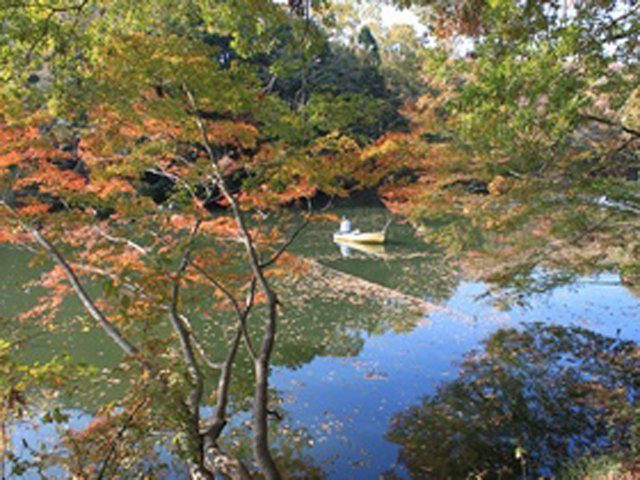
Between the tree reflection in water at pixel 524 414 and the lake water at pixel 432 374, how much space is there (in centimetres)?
2

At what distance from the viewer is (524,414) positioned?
510 cm

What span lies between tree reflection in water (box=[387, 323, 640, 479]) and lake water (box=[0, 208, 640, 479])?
0.02 meters

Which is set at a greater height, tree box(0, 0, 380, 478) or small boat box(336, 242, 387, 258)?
small boat box(336, 242, 387, 258)

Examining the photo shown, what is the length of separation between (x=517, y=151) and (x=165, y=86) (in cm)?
311

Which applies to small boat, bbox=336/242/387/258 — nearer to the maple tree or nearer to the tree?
the maple tree

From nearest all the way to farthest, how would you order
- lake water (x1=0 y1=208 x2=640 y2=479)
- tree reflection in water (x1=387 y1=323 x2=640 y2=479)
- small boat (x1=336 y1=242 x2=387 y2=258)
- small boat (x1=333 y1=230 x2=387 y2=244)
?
tree reflection in water (x1=387 y1=323 x2=640 y2=479), lake water (x1=0 y1=208 x2=640 y2=479), small boat (x1=336 y1=242 x2=387 y2=258), small boat (x1=333 y1=230 x2=387 y2=244)

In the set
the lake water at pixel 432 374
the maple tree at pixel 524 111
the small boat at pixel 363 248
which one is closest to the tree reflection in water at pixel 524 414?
the lake water at pixel 432 374

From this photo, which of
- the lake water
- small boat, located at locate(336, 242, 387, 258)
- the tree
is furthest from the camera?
small boat, located at locate(336, 242, 387, 258)

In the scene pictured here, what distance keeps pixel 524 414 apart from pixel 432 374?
58.4 inches

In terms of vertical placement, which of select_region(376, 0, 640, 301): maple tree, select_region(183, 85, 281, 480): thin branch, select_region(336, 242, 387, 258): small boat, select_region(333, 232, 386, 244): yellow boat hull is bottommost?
select_region(183, 85, 281, 480): thin branch

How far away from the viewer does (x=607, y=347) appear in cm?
683

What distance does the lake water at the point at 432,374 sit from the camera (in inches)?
182

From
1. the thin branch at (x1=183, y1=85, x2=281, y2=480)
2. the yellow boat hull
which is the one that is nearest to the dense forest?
the thin branch at (x1=183, y1=85, x2=281, y2=480)

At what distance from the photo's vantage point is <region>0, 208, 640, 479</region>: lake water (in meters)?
4.61
